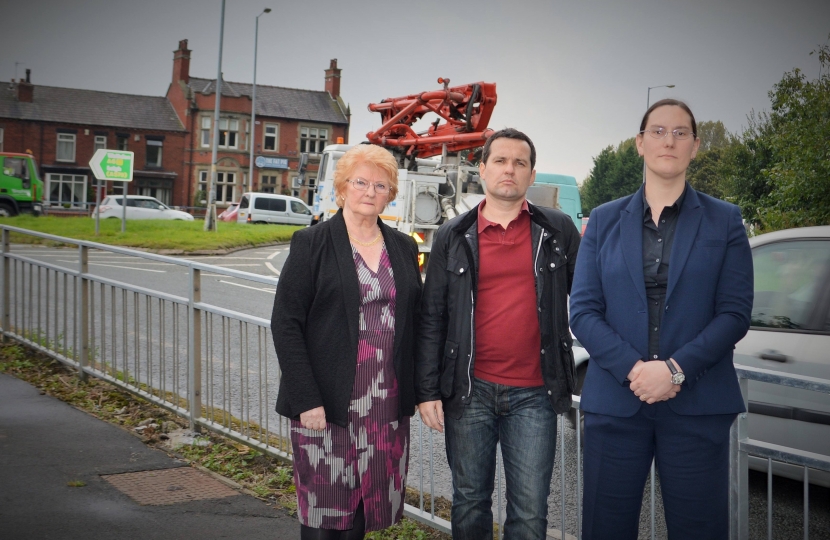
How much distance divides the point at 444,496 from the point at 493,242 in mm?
2083

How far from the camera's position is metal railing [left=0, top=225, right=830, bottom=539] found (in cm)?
419

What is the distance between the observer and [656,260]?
2721 millimetres

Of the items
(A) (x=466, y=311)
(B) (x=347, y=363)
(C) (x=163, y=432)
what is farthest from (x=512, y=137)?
(C) (x=163, y=432)

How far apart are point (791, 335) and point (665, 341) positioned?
210cm

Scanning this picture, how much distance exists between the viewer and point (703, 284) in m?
2.62

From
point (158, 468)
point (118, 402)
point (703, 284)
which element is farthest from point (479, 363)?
point (118, 402)

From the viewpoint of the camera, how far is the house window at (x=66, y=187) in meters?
52.9

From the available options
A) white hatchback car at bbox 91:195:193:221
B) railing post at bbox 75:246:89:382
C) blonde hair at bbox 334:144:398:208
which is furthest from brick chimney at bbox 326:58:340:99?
blonde hair at bbox 334:144:398:208

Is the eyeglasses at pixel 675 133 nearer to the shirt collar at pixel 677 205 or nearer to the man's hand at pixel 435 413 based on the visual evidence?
the shirt collar at pixel 677 205

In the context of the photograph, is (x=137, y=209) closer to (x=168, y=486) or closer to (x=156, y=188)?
(x=156, y=188)

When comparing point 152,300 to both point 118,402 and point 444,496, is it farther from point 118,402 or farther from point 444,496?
point 444,496

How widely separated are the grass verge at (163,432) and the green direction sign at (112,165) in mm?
16866

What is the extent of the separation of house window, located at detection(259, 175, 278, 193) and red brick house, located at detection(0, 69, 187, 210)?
17.5 feet

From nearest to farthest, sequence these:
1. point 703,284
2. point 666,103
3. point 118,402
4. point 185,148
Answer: point 703,284
point 666,103
point 118,402
point 185,148
